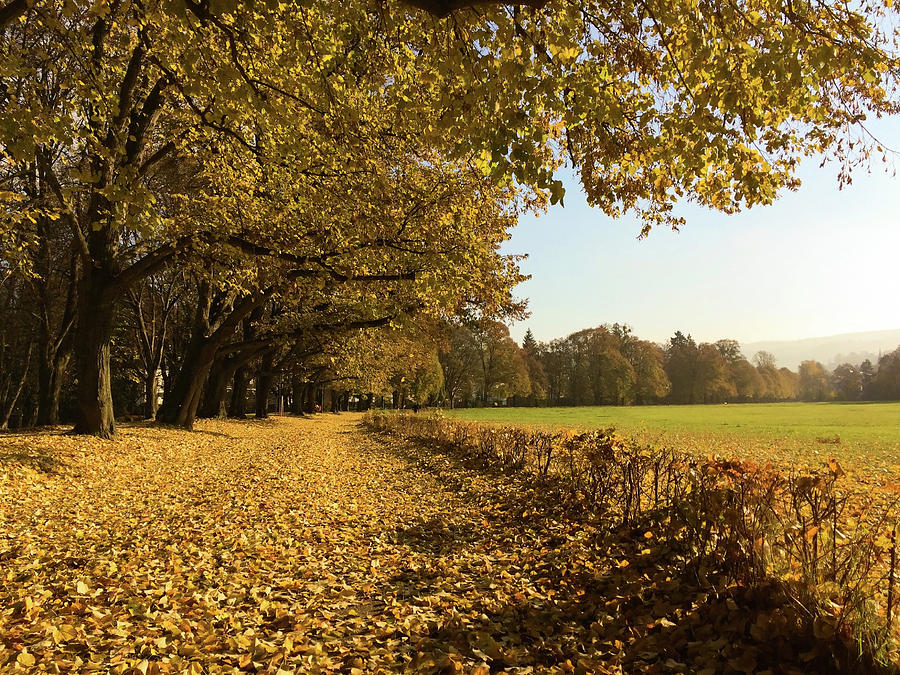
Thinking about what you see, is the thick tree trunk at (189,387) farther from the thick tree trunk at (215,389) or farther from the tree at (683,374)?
the tree at (683,374)

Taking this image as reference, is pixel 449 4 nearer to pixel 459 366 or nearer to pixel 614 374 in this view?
pixel 459 366

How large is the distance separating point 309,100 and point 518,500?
7.37 meters

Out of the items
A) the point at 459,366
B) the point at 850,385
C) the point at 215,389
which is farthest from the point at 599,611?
the point at 850,385

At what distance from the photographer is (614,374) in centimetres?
7162

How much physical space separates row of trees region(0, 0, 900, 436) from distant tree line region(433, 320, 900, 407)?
47.9 meters

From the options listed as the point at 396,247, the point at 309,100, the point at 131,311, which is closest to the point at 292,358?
the point at 131,311

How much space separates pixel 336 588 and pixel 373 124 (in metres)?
7.75

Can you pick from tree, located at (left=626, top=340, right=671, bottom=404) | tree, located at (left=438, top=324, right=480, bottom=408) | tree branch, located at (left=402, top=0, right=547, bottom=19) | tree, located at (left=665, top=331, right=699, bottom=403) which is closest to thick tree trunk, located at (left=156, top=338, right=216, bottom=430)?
tree branch, located at (left=402, top=0, right=547, bottom=19)

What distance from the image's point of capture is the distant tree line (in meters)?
64.4

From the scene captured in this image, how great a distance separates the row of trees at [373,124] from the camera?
463cm

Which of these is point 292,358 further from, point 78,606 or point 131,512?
point 78,606

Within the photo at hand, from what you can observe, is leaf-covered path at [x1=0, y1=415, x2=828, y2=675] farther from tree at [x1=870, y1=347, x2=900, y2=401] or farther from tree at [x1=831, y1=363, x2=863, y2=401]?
tree at [x1=831, y1=363, x2=863, y2=401]

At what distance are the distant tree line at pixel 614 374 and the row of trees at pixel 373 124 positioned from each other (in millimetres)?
47917

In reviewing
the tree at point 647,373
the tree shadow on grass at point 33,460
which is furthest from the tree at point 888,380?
the tree shadow on grass at point 33,460
